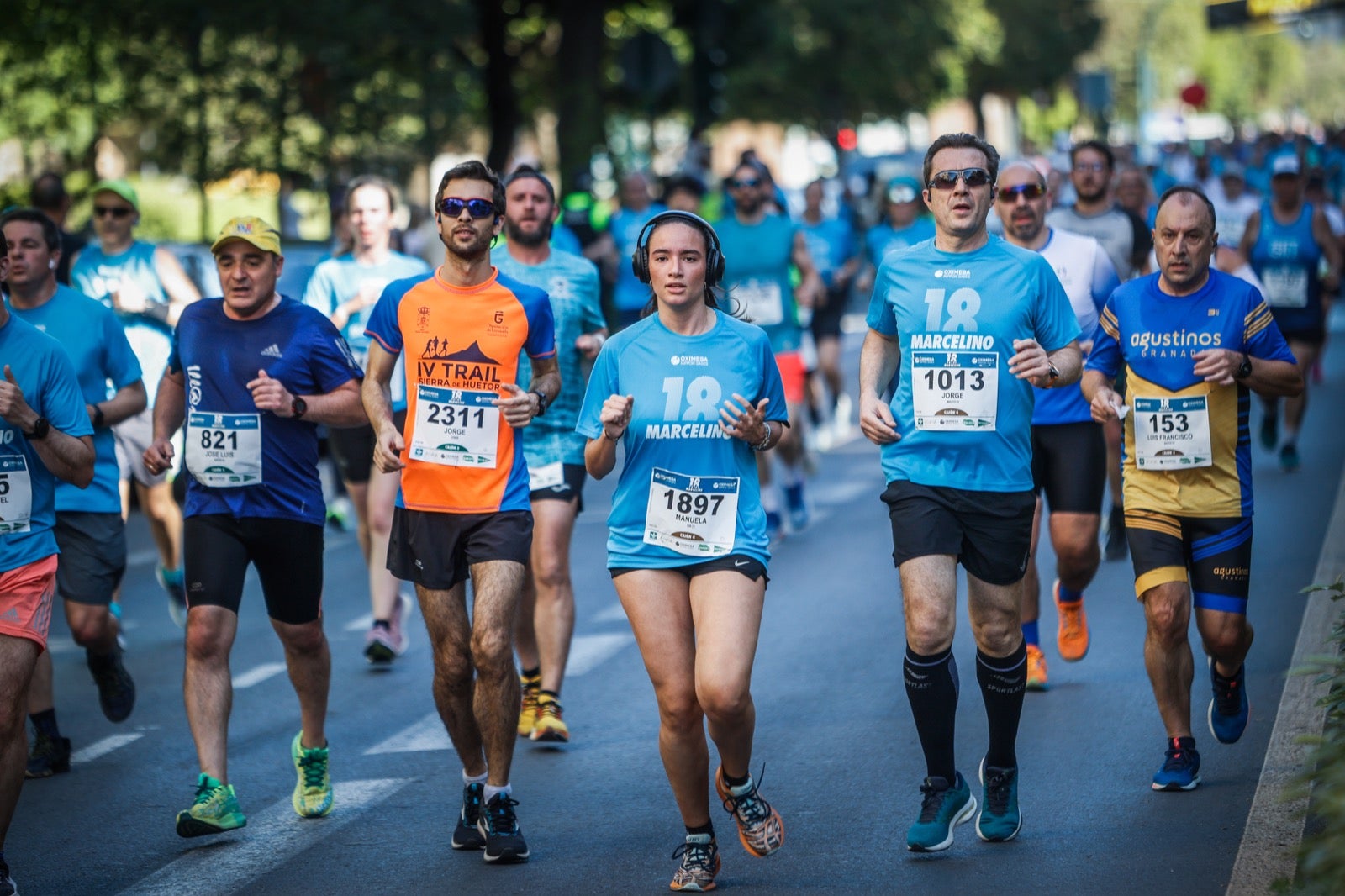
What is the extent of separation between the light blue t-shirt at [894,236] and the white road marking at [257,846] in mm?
7803

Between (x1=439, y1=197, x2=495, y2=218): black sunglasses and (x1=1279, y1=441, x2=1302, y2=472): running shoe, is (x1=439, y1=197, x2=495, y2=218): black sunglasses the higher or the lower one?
the higher one

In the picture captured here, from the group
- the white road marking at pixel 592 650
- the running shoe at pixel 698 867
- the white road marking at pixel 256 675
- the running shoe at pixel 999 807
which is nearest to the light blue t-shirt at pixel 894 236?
the white road marking at pixel 592 650

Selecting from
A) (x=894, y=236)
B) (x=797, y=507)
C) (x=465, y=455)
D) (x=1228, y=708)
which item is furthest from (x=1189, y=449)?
(x=894, y=236)

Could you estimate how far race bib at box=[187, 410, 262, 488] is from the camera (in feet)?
21.6

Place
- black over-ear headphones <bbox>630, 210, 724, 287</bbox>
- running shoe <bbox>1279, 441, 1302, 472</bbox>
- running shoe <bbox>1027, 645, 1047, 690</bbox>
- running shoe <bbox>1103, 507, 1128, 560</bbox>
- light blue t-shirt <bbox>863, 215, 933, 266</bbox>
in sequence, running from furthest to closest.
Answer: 1. light blue t-shirt <bbox>863, 215, 933, 266</bbox>
2. running shoe <bbox>1279, 441, 1302, 472</bbox>
3. running shoe <bbox>1103, 507, 1128, 560</bbox>
4. running shoe <bbox>1027, 645, 1047, 690</bbox>
5. black over-ear headphones <bbox>630, 210, 724, 287</bbox>

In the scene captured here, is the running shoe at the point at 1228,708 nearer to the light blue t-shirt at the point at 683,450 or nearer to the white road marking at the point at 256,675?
the light blue t-shirt at the point at 683,450

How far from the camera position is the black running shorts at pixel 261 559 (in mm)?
6527

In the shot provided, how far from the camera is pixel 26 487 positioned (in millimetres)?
5969

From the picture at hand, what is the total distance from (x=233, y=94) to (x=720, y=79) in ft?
17.5

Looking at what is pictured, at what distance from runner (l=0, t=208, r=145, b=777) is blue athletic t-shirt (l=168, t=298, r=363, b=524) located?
98 cm

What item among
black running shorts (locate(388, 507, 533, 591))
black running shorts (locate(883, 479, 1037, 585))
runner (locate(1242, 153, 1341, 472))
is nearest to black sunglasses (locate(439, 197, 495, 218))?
black running shorts (locate(388, 507, 533, 591))

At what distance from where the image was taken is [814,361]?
625 inches

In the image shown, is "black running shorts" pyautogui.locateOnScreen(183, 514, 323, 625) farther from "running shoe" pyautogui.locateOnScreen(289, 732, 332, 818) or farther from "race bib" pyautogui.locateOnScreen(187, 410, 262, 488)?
"running shoe" pyautogui.locateOnScreen(289, 732, 332, 818)

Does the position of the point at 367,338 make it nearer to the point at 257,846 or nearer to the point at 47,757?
the point at 47,757
